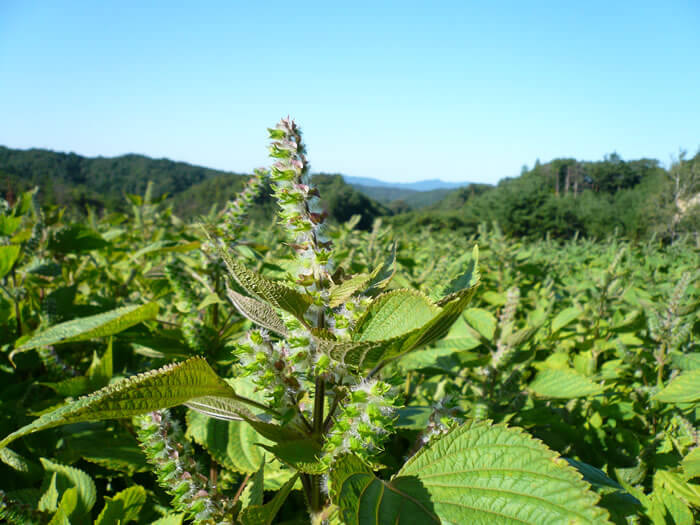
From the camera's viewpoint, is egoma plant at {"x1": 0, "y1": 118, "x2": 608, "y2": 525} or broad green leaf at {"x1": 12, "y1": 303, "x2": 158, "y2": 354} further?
broad green leaf at {"x1": 12, "y1": 303, "x2": 158, "y2": 354}

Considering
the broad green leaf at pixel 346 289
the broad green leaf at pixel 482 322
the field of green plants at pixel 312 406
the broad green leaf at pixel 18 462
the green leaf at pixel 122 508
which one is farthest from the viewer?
the broad green leaf at pixel 482 322

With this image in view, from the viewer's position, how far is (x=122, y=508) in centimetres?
135

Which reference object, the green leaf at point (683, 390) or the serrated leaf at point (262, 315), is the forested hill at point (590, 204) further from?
the serrated leaf at point (262, 315)

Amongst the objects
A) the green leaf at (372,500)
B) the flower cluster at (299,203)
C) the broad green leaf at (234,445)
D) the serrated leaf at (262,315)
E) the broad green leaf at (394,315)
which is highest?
the flower cluster at (299,203)

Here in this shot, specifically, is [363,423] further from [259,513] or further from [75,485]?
[75,485]

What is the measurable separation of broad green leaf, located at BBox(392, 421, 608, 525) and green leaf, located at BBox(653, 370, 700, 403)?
1220 millimetres

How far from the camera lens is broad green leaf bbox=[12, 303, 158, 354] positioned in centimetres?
144

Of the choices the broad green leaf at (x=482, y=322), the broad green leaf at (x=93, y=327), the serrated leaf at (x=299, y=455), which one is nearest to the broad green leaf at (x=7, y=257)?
the broad green leaf at (x=93, y=327)

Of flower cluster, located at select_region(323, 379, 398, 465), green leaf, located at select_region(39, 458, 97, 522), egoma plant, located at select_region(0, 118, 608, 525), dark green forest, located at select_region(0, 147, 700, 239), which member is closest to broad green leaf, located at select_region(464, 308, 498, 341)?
egoma plant, located at select_region(0, 118, 608, 525)

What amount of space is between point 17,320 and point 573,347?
411 cm

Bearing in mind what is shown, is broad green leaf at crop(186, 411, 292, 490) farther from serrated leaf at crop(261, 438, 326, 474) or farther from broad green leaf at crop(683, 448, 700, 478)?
broad green leaf at crop(683, 448, 700, 478)

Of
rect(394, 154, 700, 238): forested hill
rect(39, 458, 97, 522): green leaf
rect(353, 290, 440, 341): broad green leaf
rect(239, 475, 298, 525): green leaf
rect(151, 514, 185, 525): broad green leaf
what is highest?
rect(394, 154, 700, 238): forested hill

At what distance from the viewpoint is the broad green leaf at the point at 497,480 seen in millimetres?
733

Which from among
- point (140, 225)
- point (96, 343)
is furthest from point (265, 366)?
point (140, 225)
